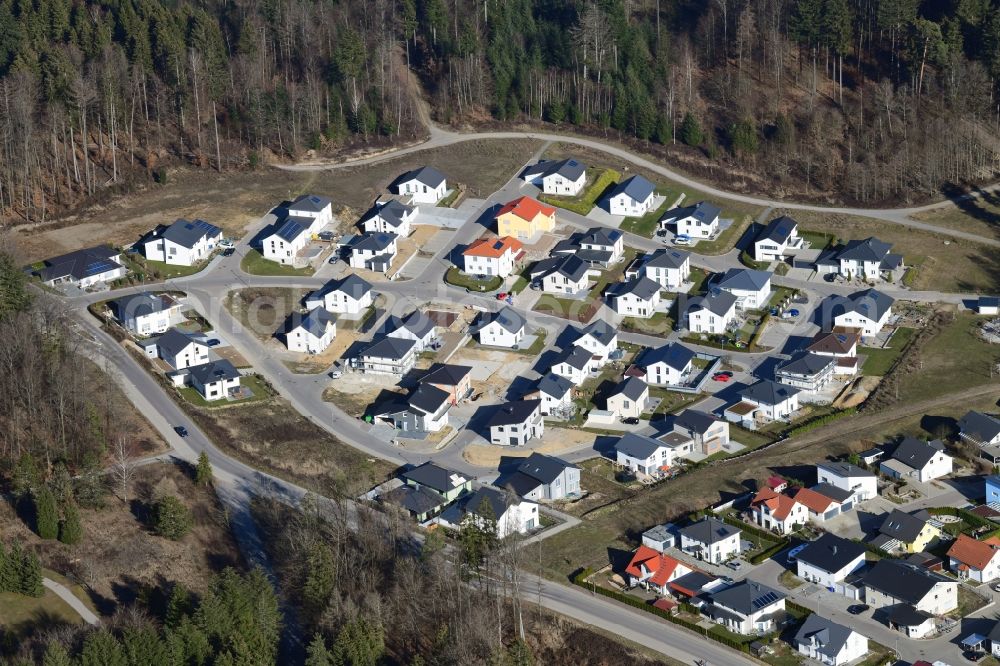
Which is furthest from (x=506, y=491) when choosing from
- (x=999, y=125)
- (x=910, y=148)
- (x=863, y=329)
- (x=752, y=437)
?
(x=999, y=125)

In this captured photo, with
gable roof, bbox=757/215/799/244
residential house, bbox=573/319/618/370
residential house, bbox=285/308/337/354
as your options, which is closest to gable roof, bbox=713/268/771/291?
gable roof, bbox=757/215/799/244

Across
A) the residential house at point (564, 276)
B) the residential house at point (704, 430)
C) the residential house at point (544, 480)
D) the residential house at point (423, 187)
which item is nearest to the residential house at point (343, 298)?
the residential house at point (564, 276)

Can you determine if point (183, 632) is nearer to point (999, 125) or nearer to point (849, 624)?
point (849, 624)

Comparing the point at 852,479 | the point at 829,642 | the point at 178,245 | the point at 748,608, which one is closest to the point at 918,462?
the point at 852,479

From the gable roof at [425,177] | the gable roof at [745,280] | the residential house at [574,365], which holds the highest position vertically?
the gable roof at [425,177]

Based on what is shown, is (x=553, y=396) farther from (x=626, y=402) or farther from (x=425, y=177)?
(x=425, y=177)

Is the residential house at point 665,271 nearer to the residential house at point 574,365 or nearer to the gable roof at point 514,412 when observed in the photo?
the residential house at point 574,365

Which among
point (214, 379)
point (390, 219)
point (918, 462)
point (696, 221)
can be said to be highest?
point (390, 219)
